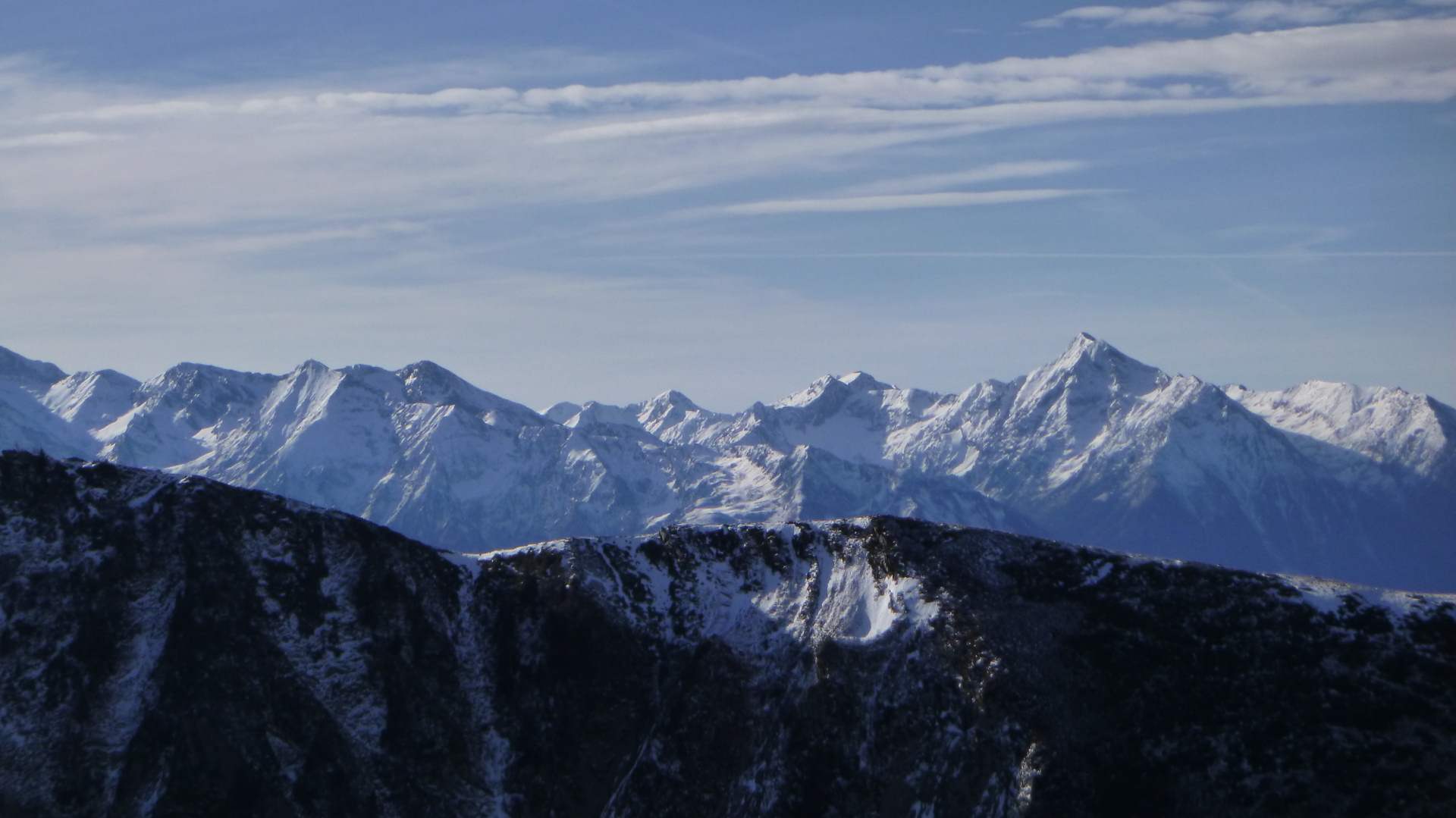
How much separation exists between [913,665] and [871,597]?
26.2 ft

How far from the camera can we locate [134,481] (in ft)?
350

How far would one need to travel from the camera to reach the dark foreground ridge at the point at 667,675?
89.7m

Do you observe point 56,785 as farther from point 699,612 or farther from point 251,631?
point 699,612

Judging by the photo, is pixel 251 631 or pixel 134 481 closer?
pixel 251 631

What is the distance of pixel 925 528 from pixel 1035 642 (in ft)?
50.2

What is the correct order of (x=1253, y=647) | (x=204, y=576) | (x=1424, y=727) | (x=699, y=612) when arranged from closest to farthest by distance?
(x=1424, y=727)
(x=1253, y=647)
(x=204, y=576)
(x=699, y=612)

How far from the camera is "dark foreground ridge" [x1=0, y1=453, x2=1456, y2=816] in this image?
294ft

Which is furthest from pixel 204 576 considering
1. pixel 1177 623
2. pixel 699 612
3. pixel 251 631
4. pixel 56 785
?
pixel 1177 623

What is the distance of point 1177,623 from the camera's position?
97312mm

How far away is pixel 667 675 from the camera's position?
10431 centimetres

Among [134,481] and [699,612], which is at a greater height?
[134,481]

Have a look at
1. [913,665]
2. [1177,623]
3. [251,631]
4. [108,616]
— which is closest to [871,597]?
[913,665]

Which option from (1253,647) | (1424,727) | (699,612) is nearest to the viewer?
(1424,727)

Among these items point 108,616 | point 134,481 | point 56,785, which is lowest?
point 56,785
